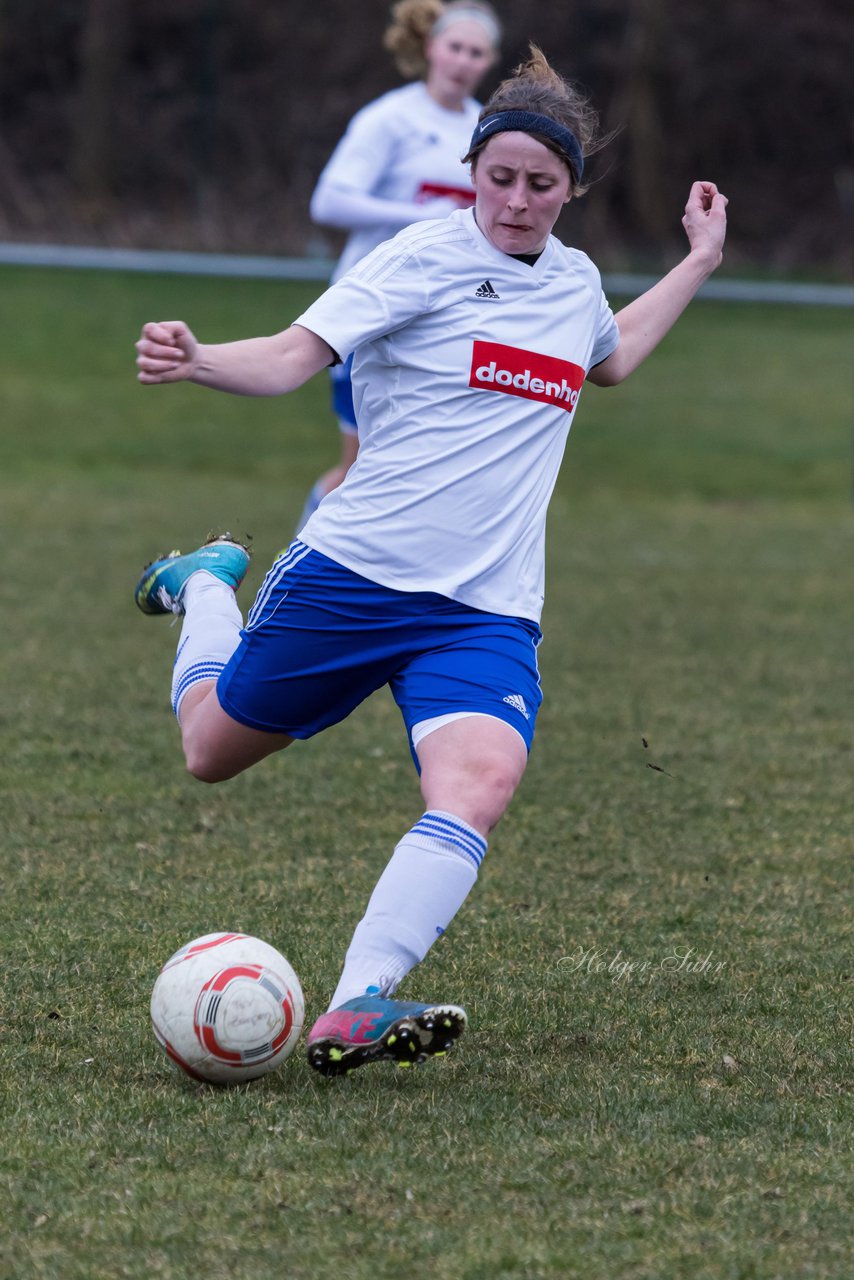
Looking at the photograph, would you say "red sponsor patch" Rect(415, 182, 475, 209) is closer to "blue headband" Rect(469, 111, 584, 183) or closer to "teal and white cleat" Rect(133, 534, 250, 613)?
"teal and white cleat" Rect(133, 534, 250, 613)

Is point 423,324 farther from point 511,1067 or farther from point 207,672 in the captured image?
point 511,1067

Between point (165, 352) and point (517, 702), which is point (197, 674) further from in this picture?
point (165, 352)

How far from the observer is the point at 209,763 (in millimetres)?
4043

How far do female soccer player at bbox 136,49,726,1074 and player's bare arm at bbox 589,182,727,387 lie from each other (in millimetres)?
219

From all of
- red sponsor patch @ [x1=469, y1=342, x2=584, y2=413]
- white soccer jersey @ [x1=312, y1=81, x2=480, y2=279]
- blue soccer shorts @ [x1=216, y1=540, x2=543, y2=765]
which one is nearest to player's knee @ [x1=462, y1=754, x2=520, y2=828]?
blue soccer shorts @ [x1=216, y1=540, x2=543, y2=765]

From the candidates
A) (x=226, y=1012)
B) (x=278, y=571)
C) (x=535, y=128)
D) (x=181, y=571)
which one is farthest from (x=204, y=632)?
(x=535, y=128)

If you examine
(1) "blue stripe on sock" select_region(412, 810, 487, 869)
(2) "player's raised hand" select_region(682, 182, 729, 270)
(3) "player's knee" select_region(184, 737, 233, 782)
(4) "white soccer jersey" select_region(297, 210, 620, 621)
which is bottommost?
(3) "player's knee" select_region(184, 737, 233, 782)

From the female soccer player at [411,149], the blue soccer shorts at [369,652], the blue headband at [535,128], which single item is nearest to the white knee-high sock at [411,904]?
the blue soccer shorts at [369,652]

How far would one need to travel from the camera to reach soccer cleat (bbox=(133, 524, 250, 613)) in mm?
4551

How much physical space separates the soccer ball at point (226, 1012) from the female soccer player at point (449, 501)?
17 centimetres

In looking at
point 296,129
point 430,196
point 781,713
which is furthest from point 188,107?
point 781,713

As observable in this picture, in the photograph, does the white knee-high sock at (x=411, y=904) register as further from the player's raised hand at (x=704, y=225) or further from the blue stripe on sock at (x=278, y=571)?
the player's raised hand at (x=704, y=225)

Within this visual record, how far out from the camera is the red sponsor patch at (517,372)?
3.78 m

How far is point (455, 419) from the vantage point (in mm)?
3789
